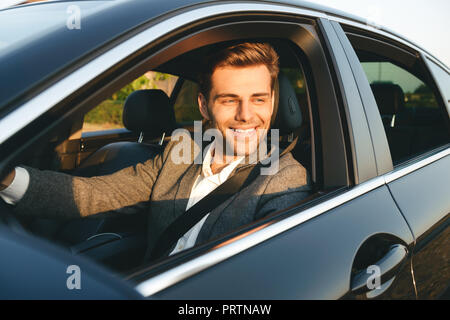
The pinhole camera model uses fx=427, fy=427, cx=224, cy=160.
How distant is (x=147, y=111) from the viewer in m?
2.87

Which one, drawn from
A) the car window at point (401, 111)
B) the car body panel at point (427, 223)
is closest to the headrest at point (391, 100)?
the car window at point (401, 111)

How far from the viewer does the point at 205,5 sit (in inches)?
49.2

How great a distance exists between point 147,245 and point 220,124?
647mm

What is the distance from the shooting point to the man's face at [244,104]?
1913mm

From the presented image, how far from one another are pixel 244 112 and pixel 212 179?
33 centimetres

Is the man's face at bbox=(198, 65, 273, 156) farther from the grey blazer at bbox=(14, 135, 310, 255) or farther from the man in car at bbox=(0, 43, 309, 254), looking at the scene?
the grey blazer at bbox=(14, 135, 310, 255)

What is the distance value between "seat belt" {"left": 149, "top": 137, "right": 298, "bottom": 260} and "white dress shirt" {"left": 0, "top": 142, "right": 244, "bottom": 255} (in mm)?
35

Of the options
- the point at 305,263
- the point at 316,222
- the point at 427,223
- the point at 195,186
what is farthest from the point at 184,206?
the point at 427,223

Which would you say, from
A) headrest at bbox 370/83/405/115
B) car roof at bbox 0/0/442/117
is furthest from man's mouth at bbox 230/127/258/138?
headrest at bbox 370/83/405/115

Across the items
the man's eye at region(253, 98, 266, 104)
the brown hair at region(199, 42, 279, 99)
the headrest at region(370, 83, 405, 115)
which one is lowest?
the man's eye at region(253, 98, 266, 104)

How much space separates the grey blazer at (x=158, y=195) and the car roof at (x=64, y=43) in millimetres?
678

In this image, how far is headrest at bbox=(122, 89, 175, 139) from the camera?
285 cm

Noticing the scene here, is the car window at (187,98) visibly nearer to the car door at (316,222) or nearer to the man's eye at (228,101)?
the man's eye at (228,101)

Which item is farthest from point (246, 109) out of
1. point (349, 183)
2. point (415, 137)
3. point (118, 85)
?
point (415, 137)
